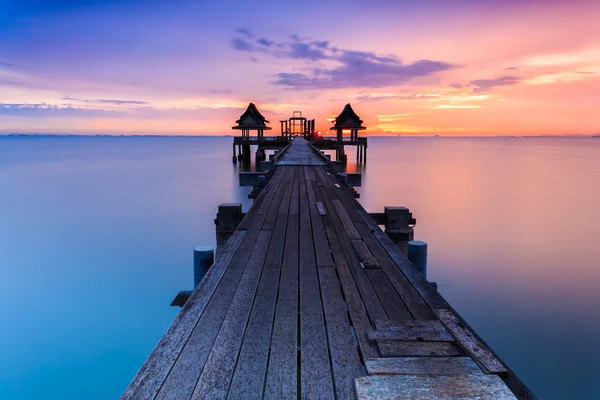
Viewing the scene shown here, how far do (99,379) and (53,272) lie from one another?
260 inches

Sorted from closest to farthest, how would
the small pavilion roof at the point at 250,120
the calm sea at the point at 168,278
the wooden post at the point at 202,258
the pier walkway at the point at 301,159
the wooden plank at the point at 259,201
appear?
the wooden post at the point at 202,258, the wooden plank at the point at 259,201, the calm sea at the point at 168,278, the pier walkway at the point at 301,159, the small pavilion roof at the point at 250,120

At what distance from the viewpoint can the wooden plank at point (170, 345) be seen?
2408mm

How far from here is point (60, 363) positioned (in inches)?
328

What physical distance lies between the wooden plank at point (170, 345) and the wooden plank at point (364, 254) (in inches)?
66.2

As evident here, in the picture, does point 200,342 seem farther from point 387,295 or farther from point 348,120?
point 348,120

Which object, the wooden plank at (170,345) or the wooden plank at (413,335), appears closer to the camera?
the wooden plank at (170,345)

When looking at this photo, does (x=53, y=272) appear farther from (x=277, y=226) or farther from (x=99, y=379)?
(x=277, y=226)

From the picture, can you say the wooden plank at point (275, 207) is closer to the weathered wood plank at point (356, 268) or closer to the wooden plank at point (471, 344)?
the weathered wood plank at point (356, 268)

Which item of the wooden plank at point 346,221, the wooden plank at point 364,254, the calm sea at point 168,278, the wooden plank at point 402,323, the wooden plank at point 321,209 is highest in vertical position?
the wooden plank at point 321,209

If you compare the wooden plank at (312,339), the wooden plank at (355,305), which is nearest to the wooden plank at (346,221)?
the wooden plank at (355,305)

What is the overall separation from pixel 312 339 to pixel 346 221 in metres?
3.91

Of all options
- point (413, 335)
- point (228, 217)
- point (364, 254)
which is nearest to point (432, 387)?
point (413, 335)

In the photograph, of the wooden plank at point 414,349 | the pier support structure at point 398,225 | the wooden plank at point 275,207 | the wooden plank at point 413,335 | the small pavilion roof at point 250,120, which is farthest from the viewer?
the small pavilion roof at point 250,120

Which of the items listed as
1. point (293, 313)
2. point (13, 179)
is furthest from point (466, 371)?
point (13, 179)
